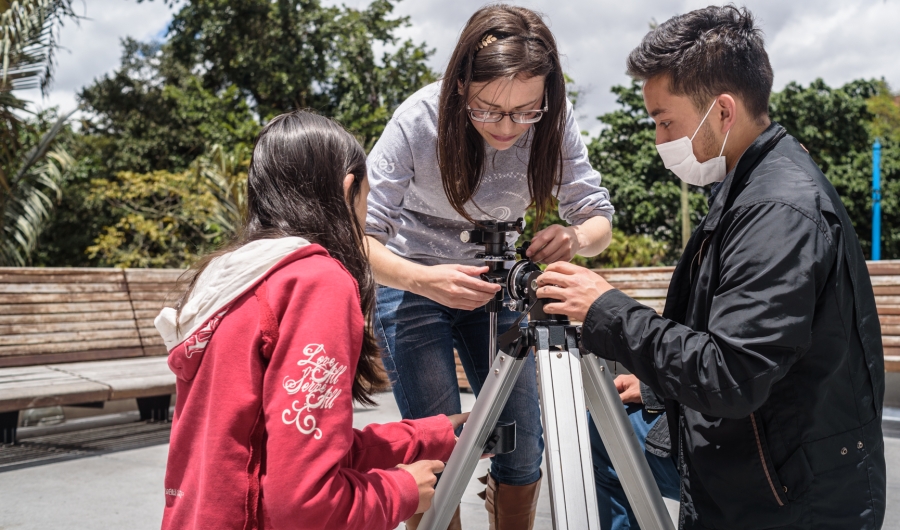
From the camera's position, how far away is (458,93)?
2.10 meters

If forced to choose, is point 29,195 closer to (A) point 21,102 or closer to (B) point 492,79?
(A) point 21,102


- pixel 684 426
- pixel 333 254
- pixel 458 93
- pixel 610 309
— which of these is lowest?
pixel 684 426

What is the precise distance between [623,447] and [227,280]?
3.13ft

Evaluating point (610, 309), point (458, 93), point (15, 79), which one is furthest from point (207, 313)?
point (15, 79)

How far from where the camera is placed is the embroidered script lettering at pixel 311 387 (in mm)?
1271

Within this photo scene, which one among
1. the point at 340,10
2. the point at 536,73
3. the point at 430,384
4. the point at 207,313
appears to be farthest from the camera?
the point at 340,10

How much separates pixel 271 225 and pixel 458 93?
758 mm

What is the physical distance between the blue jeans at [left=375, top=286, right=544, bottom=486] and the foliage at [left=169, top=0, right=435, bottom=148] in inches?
475

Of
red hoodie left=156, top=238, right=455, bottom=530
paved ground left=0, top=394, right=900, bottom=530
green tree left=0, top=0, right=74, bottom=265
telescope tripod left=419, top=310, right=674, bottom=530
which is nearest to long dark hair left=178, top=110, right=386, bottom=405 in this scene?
red hoodie left=156, top=238, right=455, bottom=530

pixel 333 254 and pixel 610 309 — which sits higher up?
pixel 333 254

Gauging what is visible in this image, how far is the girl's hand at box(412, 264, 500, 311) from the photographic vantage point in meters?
1.92

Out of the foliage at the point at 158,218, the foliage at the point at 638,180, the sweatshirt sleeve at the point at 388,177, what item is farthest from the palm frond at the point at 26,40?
the foliage at the point at 638,180

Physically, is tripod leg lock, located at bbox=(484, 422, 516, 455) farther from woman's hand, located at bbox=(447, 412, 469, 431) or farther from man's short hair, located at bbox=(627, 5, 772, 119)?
man's short hair, located at bbox=(627, 5, 772, 119)

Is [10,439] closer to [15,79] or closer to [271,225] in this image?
[271,225]
